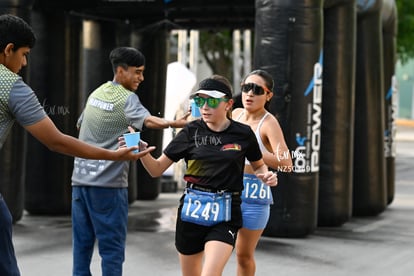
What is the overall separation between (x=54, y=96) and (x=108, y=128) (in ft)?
18.2

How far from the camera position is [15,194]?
10.5m

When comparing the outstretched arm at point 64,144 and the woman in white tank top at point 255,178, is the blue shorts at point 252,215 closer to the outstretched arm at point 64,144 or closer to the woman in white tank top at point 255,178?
the woman in white tank top at point 255,178

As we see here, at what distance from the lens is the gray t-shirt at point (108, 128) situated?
20.9ft

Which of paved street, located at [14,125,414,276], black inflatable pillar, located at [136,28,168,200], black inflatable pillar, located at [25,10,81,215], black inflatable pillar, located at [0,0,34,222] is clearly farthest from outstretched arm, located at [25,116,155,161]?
black inflatable pillar, located at [136,28,168,200]

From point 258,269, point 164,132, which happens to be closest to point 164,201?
point 164,132

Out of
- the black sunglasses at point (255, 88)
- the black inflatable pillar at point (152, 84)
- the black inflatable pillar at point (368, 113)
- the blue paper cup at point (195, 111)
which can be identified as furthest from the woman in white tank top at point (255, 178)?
the black inflatable pillar at point (152, 84)

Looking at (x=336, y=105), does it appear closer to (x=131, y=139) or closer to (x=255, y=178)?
(x=255, y=178)

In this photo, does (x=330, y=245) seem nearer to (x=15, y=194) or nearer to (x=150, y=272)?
(x=150, y=272)

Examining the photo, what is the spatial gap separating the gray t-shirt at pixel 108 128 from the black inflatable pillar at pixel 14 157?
3.91 meters

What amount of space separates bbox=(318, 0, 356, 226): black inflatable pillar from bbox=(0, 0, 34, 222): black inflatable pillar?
3.51m

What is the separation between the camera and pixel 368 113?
12453 mm

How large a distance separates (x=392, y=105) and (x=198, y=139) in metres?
8.74

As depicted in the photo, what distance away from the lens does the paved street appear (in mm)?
8469

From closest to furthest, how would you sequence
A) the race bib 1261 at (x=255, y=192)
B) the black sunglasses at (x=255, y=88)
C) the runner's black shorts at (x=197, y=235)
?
the runner's black shorts at (x=197, y=235) < the race bib 1261 at (x=255, y=192) < the black sunglasses at (x=255, y=88)
